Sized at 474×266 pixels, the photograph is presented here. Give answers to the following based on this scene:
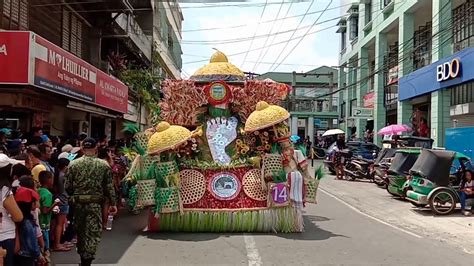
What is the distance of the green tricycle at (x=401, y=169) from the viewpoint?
656 inches

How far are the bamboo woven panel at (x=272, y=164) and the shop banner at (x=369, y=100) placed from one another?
28444 mm

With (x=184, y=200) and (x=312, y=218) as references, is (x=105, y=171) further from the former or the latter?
(x=312, y=218)

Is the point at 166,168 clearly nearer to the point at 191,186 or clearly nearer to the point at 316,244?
the point at 191,186

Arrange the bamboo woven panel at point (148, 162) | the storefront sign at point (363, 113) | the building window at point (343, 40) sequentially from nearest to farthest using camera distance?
the bamboo woven panel at point (148, 162) → the storefront sign at point (363, 113) → the building window at point (343, 40)

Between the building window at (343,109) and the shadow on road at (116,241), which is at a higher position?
the building window at (343,109)

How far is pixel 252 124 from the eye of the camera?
411 inches

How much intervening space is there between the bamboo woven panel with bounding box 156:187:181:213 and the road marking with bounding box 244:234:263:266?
4.66 feet

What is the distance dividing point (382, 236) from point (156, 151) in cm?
462

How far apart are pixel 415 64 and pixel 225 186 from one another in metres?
23.6

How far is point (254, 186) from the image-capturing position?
34.7ft

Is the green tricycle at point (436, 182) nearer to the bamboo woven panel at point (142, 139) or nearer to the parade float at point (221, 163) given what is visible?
the parade float at point (221, 163)

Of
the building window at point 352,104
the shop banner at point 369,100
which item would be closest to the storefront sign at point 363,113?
the shop banner at point 369,100

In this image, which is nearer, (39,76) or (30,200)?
(30,200)

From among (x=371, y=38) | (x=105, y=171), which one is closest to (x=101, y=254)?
(x=105, y=171)
